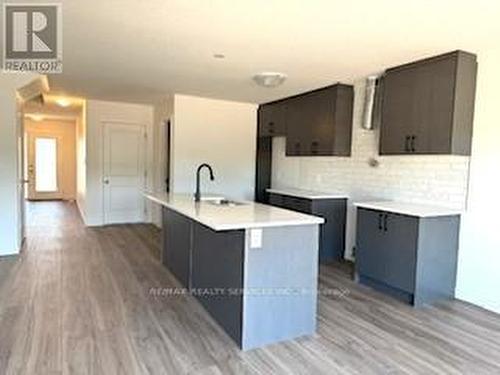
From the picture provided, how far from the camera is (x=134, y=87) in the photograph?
207 inches

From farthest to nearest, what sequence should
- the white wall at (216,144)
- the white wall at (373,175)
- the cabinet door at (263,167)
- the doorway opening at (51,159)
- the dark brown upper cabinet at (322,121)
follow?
1. the doorway opening at (51,159)
2. the cabinet door at (263,167)
3. the white wall at (216,144)
4. the dark brown upper cabinet at (322,121)
5. the white wall at (373,175)

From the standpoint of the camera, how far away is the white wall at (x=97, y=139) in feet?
22.2

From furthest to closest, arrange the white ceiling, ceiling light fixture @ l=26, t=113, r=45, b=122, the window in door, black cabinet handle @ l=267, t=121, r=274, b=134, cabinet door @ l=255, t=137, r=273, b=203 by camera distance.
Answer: the window in door, ceiling light fixture @ l=26, t=113, r=45, b=122, cabinet door @ l=255, t=137, r=273, b=203, black cabinet handle @ l=267, t=121, r=274, b=134, the white ceiling

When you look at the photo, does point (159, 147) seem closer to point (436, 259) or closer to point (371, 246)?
point (371, 246)

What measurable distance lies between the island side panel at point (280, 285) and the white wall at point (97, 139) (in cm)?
526

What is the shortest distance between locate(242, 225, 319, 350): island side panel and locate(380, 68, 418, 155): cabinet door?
174 cm

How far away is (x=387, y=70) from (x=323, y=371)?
10.3 feet

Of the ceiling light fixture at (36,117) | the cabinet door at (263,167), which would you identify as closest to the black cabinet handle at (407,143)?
the cabinet door at (263,167)

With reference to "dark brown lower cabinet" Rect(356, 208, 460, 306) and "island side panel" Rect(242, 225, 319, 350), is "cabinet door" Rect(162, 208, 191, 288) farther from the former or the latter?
"dark brown lower cabinet" Rect(356, 208, 460, 306)

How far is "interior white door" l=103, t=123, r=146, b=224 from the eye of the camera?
7.02 meters

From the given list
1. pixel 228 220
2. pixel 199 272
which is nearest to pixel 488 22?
pixel 228 220

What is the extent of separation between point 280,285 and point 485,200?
216cm

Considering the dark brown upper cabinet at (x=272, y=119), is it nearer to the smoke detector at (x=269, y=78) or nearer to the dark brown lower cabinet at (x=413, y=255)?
the smoke detector at (x=269, y=78)

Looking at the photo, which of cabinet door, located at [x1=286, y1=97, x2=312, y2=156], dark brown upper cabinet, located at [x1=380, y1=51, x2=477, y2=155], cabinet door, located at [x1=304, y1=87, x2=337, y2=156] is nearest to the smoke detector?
cabinet door, located at [x1=304, y1=87, x2=337, y2=156]
